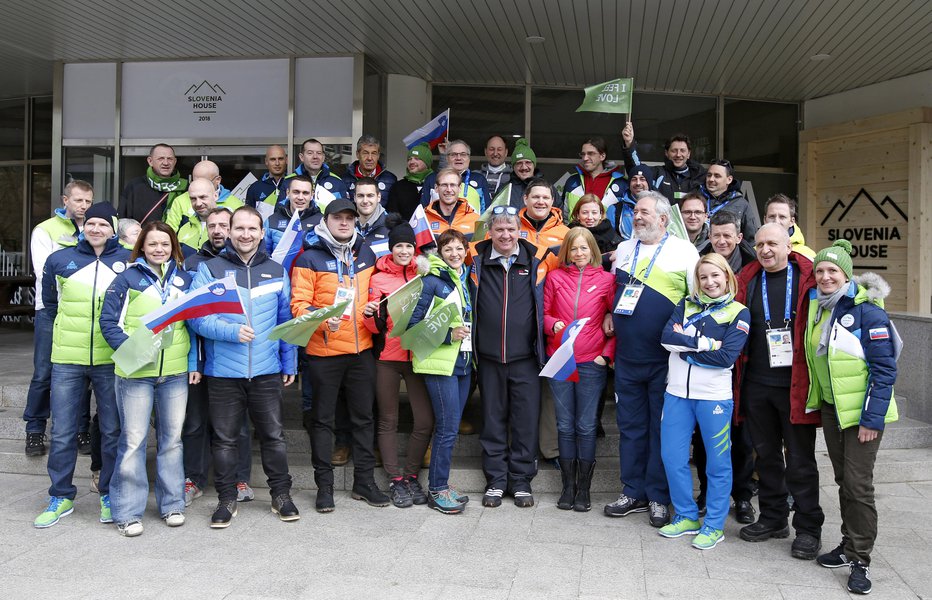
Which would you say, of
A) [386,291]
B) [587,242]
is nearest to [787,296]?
[587,242]

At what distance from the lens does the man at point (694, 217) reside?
223 inches

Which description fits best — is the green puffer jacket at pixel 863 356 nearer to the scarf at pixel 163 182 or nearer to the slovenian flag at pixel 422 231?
the slovenian flag at pixel 422 231

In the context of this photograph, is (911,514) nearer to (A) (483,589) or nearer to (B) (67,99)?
(A) (483,589)

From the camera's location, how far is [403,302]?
5.07 metres

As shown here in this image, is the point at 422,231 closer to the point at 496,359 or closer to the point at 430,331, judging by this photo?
the point at 430,331

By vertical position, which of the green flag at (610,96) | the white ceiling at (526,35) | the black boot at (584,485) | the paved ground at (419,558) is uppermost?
the white ceiling at (526,35)

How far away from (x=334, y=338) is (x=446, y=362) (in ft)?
2.34

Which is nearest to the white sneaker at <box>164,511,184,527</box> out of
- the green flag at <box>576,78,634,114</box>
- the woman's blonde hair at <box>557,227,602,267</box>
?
the woman's blonde hair at <box>557,227,602,267</box>

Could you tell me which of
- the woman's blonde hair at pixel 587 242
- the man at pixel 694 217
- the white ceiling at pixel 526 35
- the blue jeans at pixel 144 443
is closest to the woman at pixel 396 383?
the woman's blonde hair at pixel 587 242

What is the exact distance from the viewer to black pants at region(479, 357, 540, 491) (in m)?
5.43

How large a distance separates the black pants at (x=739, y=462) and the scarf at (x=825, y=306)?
0.90 metres

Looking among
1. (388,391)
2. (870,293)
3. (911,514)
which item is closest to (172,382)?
(388,391)

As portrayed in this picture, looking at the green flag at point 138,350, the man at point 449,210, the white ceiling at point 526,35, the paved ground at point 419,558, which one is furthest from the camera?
the white ceiling at point 526,35

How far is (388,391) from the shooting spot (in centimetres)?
548
